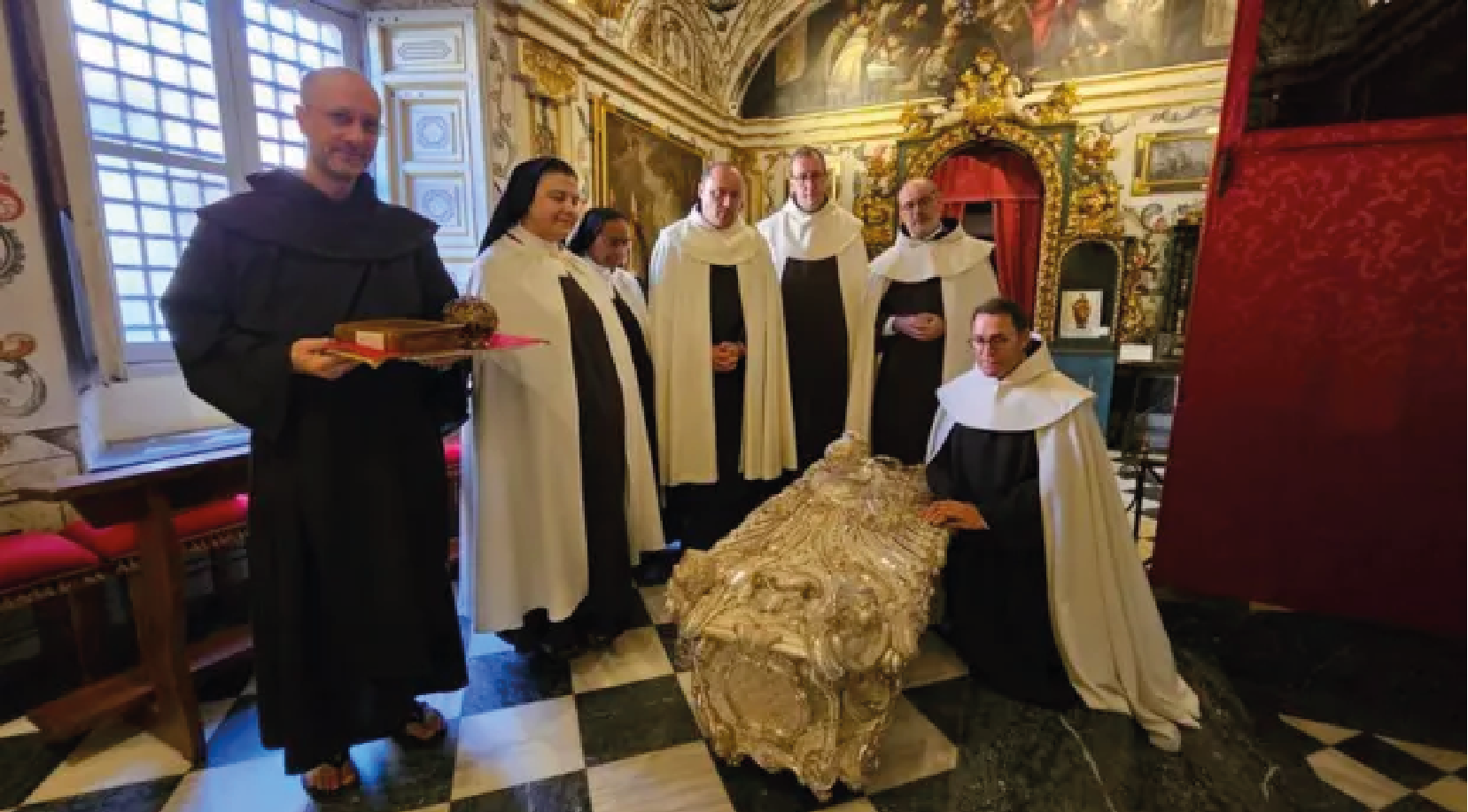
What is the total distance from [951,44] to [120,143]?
25.4 ft

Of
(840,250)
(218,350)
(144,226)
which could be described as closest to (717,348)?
(840,250)

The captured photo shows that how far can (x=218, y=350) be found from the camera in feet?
5.59

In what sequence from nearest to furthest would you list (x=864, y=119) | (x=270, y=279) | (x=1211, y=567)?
(x=270, y=279) < (x=1211, y=567) < (x=864, y=119)

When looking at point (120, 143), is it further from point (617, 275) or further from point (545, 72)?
point (545, 72)

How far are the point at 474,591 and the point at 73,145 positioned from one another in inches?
96.8

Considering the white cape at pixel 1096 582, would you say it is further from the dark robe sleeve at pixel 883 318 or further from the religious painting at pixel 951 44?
the religious painting at pixel 951 44

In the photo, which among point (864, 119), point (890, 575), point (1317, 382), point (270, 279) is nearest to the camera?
point (270, 279)

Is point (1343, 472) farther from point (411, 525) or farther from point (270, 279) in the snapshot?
point (270, 279)

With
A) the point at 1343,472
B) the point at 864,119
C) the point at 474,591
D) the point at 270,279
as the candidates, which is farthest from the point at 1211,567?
the point at 864,119

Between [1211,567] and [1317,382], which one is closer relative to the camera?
[1317,382]

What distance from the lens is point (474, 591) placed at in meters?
2.47

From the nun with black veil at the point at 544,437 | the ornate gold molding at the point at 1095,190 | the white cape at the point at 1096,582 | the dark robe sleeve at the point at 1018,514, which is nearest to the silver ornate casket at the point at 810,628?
the dark robe sleeve at the point at 1018,514

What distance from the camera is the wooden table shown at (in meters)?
1.87

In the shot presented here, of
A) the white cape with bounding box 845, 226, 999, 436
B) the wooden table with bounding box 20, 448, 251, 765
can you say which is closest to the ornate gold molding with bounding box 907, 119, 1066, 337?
the white cape with bounding box 845, 226, 999, 436
